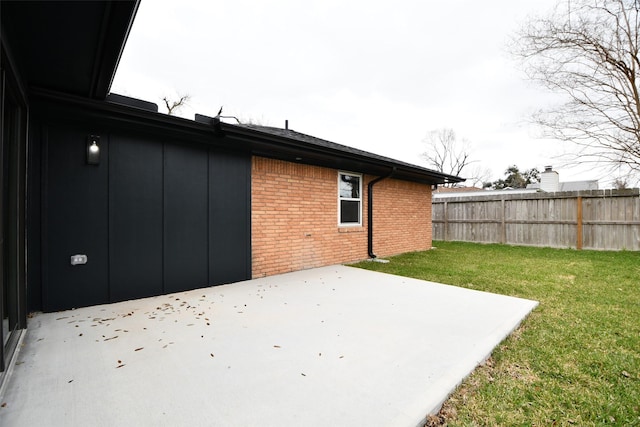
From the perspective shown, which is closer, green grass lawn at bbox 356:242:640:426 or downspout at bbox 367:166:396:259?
green grass lawn at bbox 356:242:640:426

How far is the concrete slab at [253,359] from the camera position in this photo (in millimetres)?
1762

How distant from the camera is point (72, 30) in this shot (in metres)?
2.20

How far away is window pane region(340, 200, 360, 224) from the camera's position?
7.17 meters

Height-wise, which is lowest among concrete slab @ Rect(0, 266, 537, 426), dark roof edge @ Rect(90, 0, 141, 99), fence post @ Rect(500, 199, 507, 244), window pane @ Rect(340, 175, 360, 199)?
concrete slab @ Rect(0, 266, 537, 426)

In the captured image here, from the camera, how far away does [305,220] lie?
20.4 feet

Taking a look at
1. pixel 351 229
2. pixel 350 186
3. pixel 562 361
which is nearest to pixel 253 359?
pixel 562 361

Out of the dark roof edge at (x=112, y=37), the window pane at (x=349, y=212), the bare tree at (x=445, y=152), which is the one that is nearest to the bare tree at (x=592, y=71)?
the window pane at (x=349, y=212)

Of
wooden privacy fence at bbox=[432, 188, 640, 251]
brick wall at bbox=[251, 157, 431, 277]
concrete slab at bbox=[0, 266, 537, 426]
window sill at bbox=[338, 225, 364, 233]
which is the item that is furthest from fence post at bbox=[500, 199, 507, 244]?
concrete slab at bbox=[0, 266, 537, 426]

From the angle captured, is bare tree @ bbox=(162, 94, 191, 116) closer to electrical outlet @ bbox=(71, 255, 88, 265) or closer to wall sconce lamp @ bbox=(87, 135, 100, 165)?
wall sconce lamp @ bbox=(87, 135, 100, 165)

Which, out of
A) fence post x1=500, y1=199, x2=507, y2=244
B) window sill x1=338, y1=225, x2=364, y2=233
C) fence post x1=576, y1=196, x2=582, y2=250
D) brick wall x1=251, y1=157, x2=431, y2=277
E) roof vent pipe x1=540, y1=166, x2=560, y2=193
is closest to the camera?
brick wall x1=251, y1=157, x2=431, y2=277

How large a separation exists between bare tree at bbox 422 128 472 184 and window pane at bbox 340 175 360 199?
2329 centimetres

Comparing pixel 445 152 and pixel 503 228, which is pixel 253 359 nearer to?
pixel 503 228

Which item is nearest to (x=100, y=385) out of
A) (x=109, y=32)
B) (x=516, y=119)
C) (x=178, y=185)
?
(x=109, y=32)

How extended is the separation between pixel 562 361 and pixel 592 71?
10.4 meters
